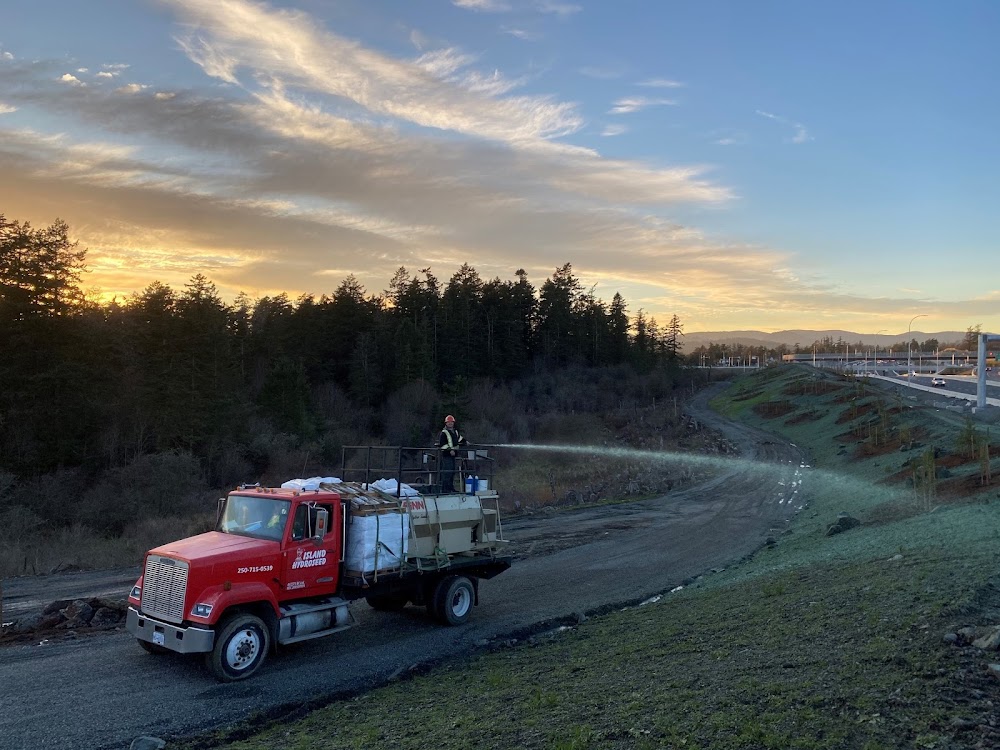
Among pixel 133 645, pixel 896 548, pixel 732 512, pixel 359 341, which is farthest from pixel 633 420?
pixel 133 645

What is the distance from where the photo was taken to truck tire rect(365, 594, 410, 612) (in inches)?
566

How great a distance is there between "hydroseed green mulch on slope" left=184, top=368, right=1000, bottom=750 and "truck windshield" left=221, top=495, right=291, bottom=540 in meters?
3.04

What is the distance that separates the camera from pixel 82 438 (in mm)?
38312

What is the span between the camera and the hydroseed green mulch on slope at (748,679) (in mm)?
6426

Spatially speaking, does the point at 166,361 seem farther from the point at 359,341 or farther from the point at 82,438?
the point at 359,341

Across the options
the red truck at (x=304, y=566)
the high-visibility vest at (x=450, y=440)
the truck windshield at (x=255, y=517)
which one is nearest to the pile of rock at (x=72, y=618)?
the red truck at (x=304, y=566)

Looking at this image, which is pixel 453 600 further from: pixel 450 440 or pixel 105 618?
pixel 105 618

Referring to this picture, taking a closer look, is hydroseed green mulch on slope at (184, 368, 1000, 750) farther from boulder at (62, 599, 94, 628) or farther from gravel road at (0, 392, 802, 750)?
boulder at (62, 599, 94, 628)

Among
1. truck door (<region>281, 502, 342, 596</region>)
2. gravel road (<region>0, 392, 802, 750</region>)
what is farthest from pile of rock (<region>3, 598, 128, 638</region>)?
truck door (<region>281, 502, 342, 596</region>)

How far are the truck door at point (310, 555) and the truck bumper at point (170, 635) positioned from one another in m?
1.45

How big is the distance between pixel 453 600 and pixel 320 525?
11.8 ft

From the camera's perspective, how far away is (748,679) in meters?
7.89

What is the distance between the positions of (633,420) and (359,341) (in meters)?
29.4

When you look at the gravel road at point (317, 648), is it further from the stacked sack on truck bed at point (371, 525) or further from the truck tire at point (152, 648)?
the stacked sack on truck bed at point (371, 525)
